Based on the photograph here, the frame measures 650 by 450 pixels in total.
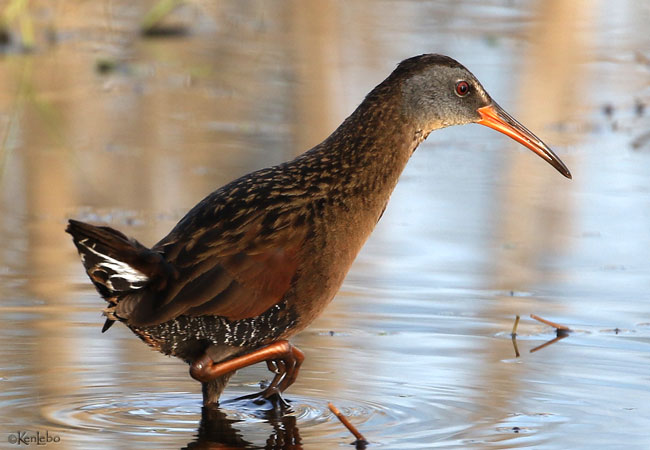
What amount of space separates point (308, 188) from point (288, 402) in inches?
32.0

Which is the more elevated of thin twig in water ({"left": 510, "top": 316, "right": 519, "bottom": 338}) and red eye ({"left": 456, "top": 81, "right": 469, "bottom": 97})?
red eye ({"left": 456, "top": 81, "right": 469, "bottom": 97})

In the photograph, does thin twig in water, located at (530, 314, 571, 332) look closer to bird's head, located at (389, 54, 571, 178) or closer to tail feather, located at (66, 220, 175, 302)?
bird's head, located at (389, 54, 571, 178)

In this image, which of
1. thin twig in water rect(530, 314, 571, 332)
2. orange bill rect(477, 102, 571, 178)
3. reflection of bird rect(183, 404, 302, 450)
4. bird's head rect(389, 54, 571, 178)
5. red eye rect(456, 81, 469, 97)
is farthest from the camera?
thin twig in water rect(530, 314, 571, 332)

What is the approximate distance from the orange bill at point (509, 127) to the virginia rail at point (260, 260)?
48cm

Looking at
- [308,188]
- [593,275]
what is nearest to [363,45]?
[593,275]

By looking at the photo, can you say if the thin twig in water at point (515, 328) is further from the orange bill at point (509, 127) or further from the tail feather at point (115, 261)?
the tail feather at point (115, 261)

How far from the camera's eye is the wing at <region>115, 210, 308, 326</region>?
499cm

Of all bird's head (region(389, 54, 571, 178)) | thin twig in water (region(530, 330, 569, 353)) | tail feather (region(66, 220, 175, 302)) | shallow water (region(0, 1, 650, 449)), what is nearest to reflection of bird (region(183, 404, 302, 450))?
shallow water (region(0, 1, 650, 449))

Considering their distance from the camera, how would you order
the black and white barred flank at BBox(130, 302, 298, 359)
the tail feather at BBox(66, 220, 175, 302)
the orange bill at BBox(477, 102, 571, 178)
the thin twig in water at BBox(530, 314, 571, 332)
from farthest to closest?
1. the thin twig in water at BBox(530, 314, 571, 332)
2. the orange bill at BBox(477, 102, 571, 178)
3. the black and white barred flank at BBox(130, 302, 298, 359)
4. the tail feather at BBox(66, 220, 175, 302)

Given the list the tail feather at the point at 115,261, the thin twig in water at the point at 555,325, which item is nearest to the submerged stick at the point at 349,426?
the tail feather at the point at 115,261

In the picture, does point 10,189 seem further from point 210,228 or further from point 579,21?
point 579,21

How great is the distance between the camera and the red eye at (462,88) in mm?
5688

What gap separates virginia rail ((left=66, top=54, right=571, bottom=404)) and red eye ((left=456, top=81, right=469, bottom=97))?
31 centimetres

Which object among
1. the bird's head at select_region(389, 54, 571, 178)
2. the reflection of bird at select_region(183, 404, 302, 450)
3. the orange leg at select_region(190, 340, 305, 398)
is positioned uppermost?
the bird's head at select_region(389, 54, 571, 178)
